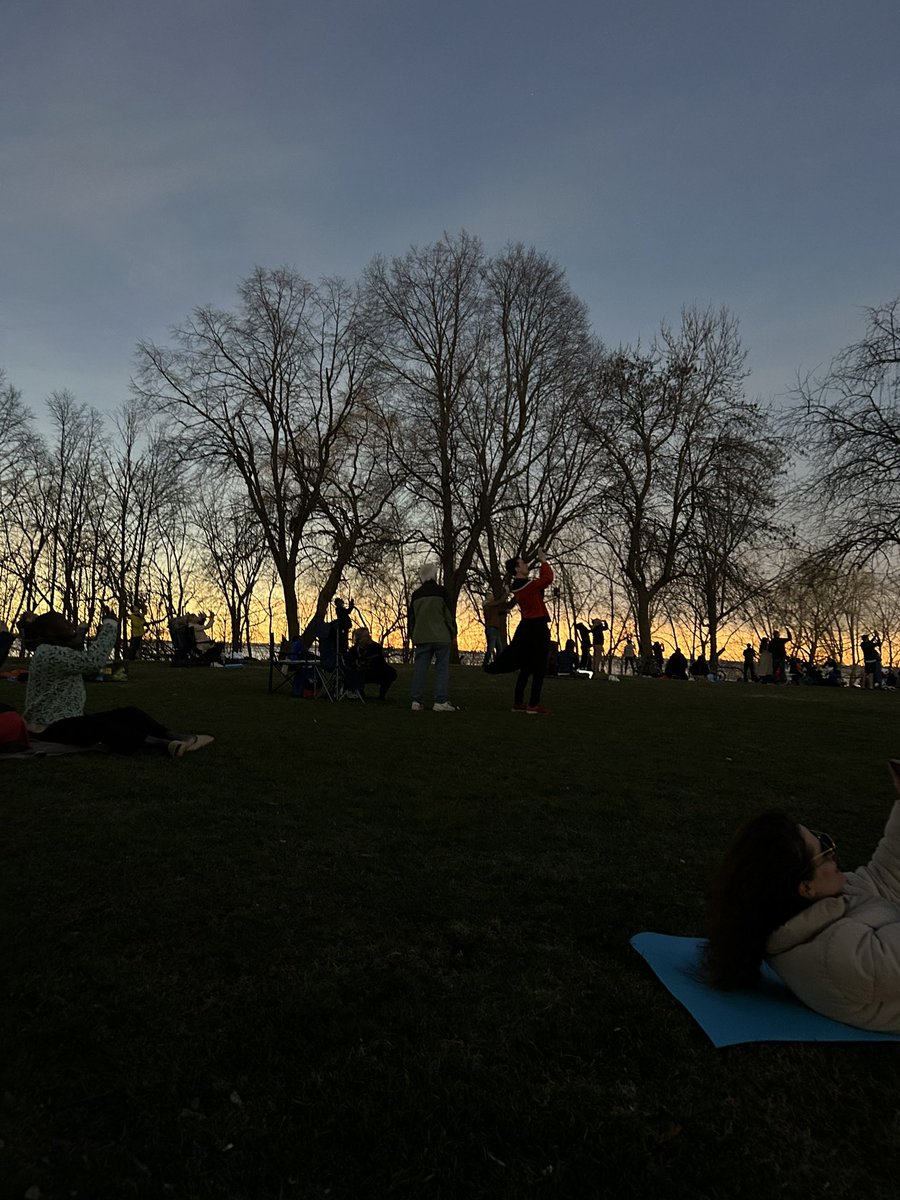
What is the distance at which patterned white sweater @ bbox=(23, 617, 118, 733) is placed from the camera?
661 centimetres

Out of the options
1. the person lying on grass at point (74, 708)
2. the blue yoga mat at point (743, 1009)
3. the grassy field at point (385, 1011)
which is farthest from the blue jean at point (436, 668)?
the blue yoga mat at point (743, 1009)

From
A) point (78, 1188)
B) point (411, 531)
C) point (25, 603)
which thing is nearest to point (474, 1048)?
point (78, 1188)

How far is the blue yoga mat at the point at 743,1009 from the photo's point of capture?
226 cm

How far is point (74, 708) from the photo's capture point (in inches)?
283

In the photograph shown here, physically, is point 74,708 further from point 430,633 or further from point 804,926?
point 804,926

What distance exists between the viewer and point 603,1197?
1.57 m

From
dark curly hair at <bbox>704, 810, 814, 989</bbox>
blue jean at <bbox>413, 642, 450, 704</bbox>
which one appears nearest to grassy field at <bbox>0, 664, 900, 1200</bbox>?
dark curly hair at <bbox>704, 810, 814, 989</bbox>

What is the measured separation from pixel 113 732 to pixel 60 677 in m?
1.05

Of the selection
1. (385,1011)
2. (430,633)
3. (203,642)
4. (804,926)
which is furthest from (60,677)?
(203,642)

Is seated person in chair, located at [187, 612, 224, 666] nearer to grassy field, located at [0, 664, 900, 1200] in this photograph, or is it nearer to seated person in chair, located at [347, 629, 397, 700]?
seated person in chair, located at [347, 629, 397, 700]

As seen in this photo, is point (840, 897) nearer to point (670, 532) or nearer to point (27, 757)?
point (27, 757)

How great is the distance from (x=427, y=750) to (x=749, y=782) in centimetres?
284

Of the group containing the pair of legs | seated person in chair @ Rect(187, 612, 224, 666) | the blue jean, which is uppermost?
seated person in chair @ Rect(187, 612, 224, 666)

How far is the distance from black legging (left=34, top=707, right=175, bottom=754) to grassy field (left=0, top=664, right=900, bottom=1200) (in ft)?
3.07
